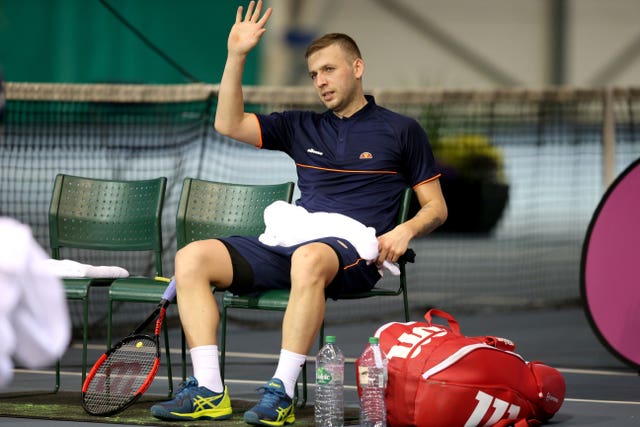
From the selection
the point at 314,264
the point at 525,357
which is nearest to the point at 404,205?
the point at 314,264

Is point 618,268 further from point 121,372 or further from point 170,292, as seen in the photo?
point 121,372

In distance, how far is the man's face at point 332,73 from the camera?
204 inches

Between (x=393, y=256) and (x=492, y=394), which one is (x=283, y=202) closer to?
(x=393, y=256)

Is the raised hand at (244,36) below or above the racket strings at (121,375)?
above

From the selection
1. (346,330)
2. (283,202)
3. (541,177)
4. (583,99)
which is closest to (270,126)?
(283,202)

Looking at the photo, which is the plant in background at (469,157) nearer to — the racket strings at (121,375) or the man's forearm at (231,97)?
the man's forearm at (231,97)

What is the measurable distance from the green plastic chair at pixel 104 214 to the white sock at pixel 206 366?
1156 millimetres

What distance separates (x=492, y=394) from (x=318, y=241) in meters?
0.92

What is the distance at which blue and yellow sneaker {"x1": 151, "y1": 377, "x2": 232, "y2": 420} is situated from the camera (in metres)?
4.61

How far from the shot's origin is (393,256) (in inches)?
191

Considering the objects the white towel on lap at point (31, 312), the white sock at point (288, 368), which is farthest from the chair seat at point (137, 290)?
the white towel on lap at point (31, 312)

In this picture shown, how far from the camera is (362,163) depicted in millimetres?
5137

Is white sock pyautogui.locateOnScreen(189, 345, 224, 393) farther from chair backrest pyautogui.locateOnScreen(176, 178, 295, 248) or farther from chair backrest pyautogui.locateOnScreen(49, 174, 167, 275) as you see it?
chair backrest pyautogui.locateOnScreen(49, 174, 167, 275)

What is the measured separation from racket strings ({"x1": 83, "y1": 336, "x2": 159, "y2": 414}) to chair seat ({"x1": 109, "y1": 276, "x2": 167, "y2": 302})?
332 mm
